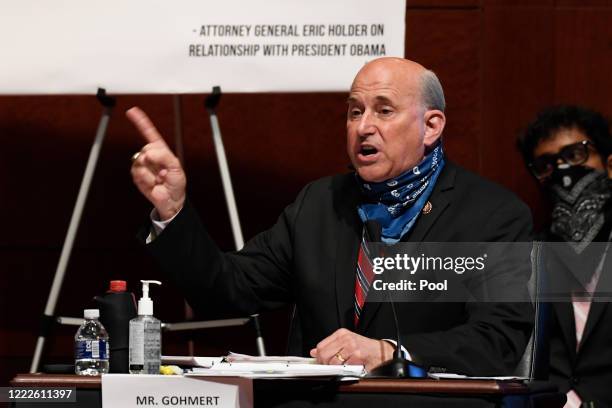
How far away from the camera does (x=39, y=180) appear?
17.3ft

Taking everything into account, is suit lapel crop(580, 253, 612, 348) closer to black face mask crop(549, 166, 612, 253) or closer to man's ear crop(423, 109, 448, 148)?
black face mask crop(549, 166, 612, 253)

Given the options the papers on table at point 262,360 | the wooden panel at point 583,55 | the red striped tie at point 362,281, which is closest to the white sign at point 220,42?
the red striped tie at point 362,281

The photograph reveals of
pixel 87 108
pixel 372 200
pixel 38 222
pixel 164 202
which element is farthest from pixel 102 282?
pixel 164 202

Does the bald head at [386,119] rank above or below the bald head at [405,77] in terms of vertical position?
below

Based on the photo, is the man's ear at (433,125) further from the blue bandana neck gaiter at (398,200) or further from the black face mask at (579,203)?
the black face mask at (579,203)

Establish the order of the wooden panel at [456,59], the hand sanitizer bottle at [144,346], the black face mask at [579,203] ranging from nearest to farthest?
the hand sanitizer bottle at [144,346], the black face mask at [579,203], the wooden panel at [456,59]

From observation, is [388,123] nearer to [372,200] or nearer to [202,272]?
[372,200]

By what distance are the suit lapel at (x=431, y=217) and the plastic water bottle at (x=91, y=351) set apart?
83 centimetres

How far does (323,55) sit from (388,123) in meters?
0.77

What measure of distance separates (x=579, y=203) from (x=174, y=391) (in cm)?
245

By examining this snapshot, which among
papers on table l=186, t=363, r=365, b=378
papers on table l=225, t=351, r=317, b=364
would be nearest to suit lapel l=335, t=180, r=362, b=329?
papers on table l=225, t=351, r=317, b=364

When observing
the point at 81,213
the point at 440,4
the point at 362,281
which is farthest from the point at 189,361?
the point at 440,4

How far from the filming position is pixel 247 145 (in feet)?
17.2

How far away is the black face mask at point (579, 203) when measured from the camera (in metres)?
4.34
